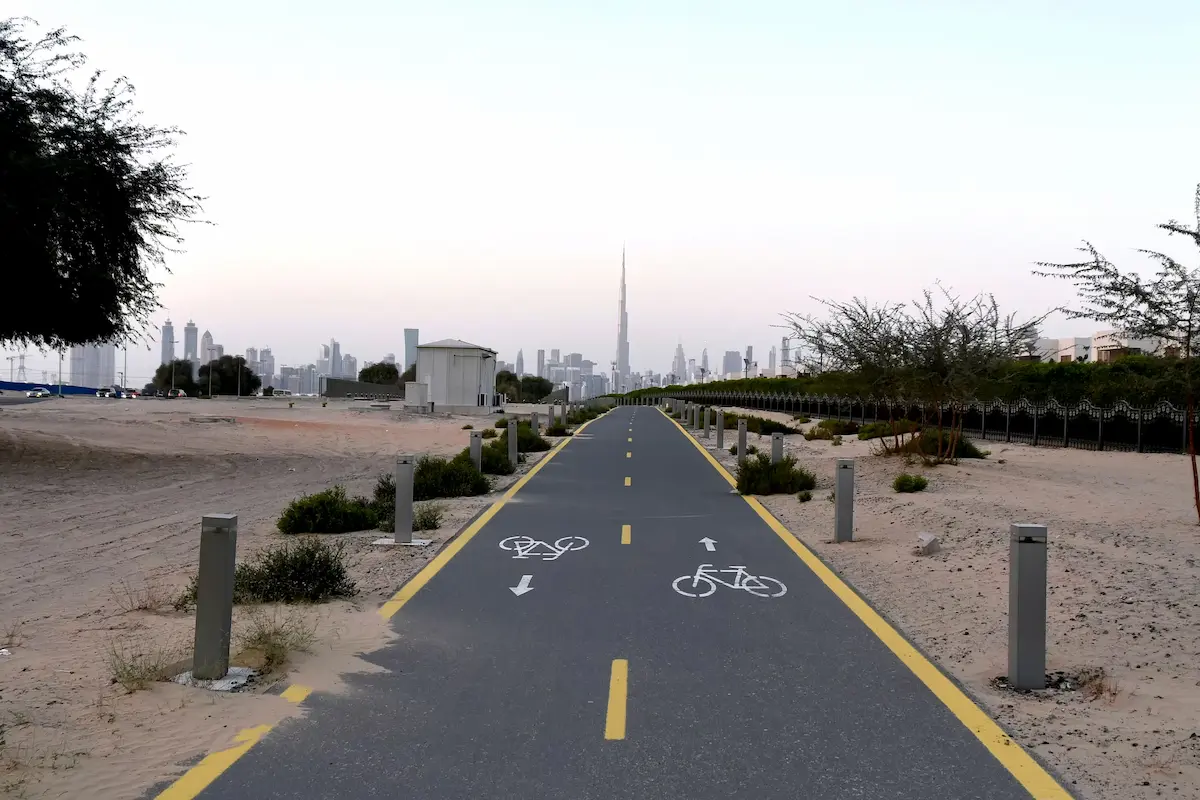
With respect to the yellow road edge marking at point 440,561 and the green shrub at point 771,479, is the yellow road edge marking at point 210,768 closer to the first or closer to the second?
the yellow road edge marking at point 440,561

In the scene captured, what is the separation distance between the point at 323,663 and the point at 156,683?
1107 millimetres

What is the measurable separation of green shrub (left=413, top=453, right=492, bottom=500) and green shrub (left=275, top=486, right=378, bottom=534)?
3.56 m

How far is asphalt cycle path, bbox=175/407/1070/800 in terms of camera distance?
475cm

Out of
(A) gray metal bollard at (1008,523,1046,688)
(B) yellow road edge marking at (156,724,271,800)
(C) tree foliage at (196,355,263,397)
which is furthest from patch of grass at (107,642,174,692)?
(C) tree foliage at (196,355,263,397)

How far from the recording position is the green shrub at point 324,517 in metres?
13.2

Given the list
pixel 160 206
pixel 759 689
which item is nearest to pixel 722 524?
pixel 759 689

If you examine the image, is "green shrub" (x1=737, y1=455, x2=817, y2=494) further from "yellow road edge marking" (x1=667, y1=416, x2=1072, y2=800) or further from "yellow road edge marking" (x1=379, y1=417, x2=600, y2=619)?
"yellow road edge marking" (x1=667, y1=416, x2=1072, y2=800)

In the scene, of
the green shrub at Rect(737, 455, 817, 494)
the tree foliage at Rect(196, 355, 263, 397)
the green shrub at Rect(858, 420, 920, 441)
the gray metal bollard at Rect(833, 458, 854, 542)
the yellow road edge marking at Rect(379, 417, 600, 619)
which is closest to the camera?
the yellow road edge marking at Rect(379, 417, 600, 619)

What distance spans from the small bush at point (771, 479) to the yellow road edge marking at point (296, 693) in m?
13.1

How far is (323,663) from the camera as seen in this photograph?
22.3ft

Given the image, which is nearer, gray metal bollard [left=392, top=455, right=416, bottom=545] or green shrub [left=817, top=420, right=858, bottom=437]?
gray metal bollard [left=392, top=455, right=416, bottom=545]

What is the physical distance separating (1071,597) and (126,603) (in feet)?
28.0

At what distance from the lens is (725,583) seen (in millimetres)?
9820

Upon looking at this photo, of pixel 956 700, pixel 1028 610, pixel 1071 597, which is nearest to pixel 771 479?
pixel 1071 597
